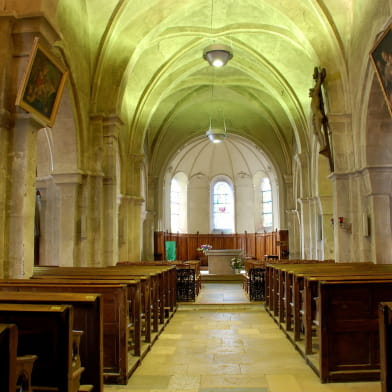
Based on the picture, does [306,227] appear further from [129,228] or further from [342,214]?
[129,228]

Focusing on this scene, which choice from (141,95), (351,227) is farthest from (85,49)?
(351,227)

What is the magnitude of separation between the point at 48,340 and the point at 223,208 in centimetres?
2500

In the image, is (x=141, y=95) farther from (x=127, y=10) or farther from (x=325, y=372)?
(x=325, y=372)

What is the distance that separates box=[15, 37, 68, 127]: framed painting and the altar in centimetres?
1185

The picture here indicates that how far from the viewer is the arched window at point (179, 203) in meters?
27.5

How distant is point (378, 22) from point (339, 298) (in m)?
7.10

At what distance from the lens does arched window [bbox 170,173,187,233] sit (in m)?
27.5

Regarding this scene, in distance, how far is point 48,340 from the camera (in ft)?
10.3

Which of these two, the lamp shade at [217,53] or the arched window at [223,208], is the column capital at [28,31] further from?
the arched window at [223,208]

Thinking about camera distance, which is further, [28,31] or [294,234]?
[294,234]

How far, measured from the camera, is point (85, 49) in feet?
38.8

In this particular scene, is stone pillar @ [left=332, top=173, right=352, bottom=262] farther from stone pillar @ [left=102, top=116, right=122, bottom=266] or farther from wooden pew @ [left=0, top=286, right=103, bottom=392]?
wooden pew @ [left=0, top=286, right=103, bottom=392]

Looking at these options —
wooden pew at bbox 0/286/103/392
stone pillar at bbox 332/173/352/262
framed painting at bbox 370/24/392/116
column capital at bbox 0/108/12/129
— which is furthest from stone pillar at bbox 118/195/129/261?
wooden pew at bbox 0/286/103/392

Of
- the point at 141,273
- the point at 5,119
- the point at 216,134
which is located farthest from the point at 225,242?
the point at 5,119
